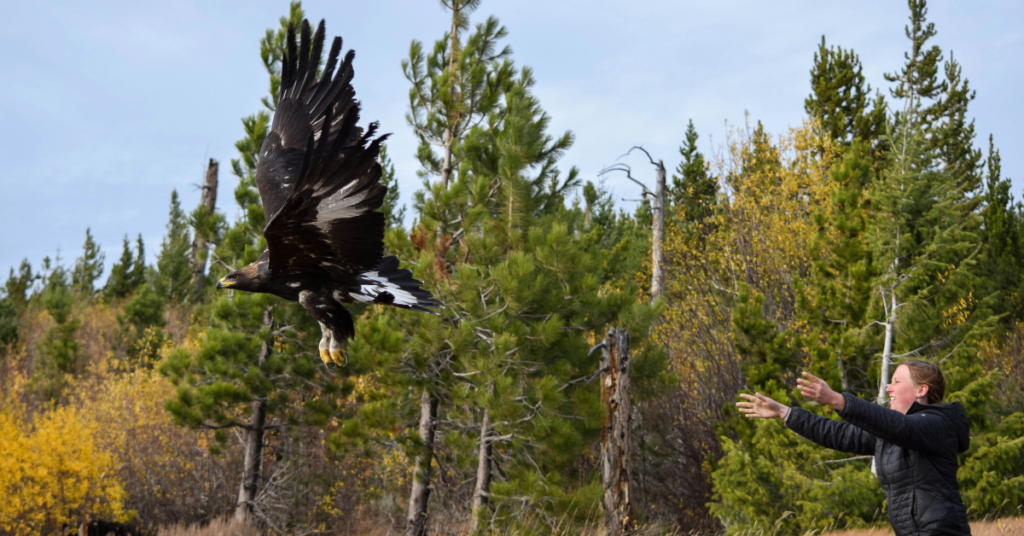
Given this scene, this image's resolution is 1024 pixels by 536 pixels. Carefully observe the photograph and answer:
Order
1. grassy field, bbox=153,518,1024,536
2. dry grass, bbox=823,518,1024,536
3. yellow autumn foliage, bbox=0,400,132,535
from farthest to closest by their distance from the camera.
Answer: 1. yellow autumn foliage, bbox=0,400,132,535
2. grassy field, bbox=153,518,1024,536
3. dry grass, bbox=823,518,1024,536

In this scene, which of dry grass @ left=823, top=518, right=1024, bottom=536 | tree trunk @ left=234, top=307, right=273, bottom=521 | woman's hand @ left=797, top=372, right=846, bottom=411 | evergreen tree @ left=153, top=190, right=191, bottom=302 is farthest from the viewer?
evergreen tree @ left=153, top=190, right=191, bottom=302

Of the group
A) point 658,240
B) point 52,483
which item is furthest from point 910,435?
point 658,240

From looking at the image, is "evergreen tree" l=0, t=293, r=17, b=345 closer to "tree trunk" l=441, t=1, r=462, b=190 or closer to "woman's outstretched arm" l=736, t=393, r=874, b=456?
"tree trunk" l=441, t=1, r=462, b=190

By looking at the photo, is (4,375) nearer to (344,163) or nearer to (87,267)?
(87,267)

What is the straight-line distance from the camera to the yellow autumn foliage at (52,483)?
10867 millimetres

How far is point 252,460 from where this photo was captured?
1098cm

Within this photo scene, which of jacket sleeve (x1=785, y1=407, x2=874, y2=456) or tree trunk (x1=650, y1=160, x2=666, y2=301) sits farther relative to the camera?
tree trunk (x1=650, y1=160, x2=666, y2=301)

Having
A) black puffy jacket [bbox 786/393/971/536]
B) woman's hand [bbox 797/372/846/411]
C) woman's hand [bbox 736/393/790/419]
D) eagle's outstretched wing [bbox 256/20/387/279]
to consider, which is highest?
eagle's outstretched wing [bbox 256/20/387/279]

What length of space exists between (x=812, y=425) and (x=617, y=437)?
5.82m

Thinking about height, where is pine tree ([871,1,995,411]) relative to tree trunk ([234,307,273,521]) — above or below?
above

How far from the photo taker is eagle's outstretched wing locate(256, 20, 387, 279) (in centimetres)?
373

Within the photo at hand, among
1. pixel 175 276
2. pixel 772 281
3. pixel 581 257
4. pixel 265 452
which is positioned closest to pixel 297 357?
pixel 265 452

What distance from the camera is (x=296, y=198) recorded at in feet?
12.6

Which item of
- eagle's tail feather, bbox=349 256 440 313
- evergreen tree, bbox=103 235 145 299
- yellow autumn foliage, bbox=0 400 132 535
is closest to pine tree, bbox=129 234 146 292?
evergreen tree, bbox=103 235 145 299
